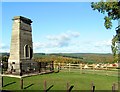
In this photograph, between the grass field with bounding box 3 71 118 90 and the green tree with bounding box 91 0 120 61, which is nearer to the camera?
the green tree with bounding box 91 0 120 61

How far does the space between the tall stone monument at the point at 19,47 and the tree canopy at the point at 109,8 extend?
49.5 feet

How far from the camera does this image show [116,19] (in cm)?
1741

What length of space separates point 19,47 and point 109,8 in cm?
1643

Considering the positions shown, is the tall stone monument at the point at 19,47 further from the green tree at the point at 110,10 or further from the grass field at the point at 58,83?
the green tree at the point at 110,10

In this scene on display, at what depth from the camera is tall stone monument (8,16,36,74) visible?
31.3 metres

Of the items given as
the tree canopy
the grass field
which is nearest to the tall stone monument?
the grass field

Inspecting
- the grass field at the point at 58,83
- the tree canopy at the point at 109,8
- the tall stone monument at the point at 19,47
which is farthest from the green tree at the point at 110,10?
the tall stone monument at the point at 19,47

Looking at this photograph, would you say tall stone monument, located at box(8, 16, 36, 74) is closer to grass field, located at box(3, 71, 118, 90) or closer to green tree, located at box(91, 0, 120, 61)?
grass field, located at box(3, 71, 118, 90)

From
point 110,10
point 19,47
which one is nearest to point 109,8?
point 110,10

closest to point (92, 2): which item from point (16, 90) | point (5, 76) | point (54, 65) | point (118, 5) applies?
point (118, 5)

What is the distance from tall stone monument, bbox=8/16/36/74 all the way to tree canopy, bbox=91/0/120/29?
594 inches

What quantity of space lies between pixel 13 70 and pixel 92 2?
51.7ft

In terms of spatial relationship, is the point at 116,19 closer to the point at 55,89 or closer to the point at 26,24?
the point at 55,89

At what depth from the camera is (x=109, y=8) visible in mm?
17125
